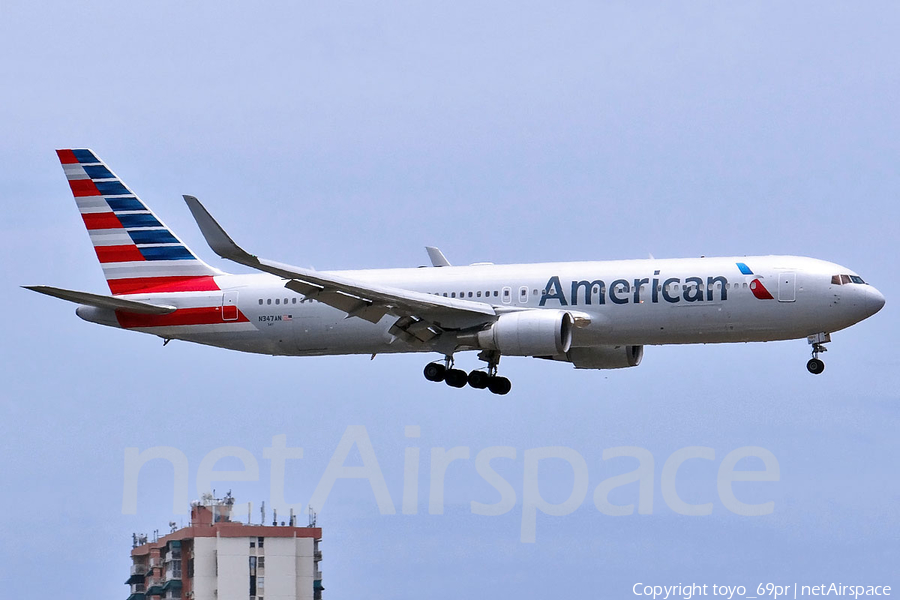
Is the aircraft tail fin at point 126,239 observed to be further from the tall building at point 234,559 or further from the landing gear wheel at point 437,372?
the tall building at point 234,559

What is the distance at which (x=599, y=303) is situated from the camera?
4894cm

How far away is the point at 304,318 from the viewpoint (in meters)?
52.4

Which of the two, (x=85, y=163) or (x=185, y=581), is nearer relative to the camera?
(x=85, y=163)

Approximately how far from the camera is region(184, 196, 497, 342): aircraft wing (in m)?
43.3

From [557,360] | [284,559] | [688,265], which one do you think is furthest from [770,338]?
[284,559]

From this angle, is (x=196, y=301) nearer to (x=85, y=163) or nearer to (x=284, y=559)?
(x=85, y=163)

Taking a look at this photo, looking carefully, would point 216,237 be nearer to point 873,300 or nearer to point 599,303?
point 599,303

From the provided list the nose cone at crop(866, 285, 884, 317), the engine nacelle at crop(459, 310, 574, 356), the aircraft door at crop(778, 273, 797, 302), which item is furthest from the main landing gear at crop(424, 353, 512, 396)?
the nose cone at crop(866, 285, 884, 317)

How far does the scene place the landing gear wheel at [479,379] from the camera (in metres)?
51.5

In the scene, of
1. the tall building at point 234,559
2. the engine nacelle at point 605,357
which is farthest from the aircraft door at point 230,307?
the tall building at point 234,559

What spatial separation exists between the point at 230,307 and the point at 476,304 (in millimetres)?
9158

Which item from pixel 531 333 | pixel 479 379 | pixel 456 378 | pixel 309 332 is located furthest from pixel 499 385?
pixel 309 332

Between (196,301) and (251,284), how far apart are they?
2.10 meters

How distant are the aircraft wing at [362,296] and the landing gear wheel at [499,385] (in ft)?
9.37
